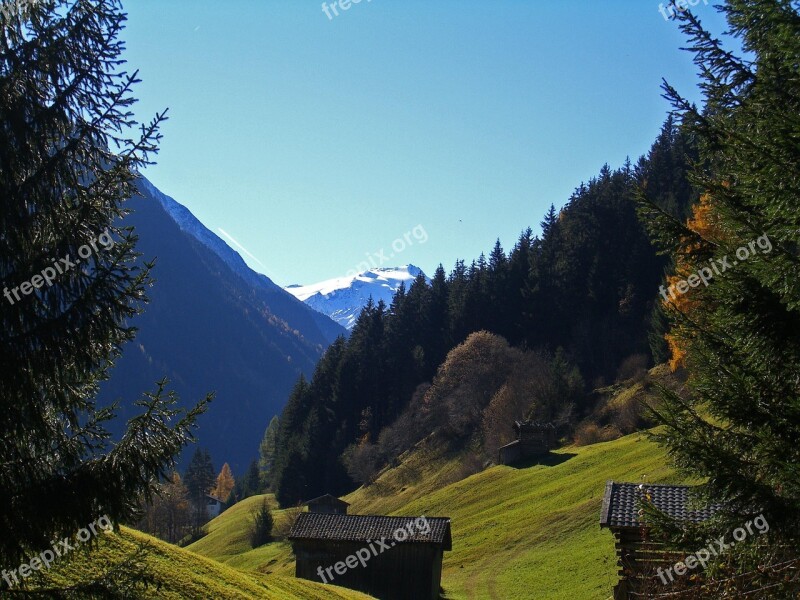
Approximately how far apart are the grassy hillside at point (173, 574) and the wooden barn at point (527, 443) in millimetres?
52991

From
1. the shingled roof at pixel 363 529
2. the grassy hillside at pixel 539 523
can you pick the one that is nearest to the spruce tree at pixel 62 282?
the grassy hillside at pixel 539 523

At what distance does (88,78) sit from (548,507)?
165 feet

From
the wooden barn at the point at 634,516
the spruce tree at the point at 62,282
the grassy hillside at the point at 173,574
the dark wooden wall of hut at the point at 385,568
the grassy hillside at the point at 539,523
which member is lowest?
the grassy hillside at the point at 539,523

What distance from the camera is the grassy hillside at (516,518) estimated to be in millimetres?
39781

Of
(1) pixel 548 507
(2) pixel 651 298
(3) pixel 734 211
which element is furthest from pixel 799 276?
(2) pixel 651 298

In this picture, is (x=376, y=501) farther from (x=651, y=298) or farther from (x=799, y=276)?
(x=799, y=276)

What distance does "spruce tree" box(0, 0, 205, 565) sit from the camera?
34.8 ft

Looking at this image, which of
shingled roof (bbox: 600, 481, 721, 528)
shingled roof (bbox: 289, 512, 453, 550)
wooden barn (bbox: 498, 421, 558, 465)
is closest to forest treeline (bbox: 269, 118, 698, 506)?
wooden barn (bbox: 498, 421, 558, 465)

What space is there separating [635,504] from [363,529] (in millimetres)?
22611

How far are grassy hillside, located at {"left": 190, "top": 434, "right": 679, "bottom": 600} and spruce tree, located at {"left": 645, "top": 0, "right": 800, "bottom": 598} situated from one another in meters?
16.9

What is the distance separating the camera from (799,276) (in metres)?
9.02

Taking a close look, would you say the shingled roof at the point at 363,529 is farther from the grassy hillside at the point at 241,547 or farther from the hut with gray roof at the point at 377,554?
the grassy hillside at the point at 241,547

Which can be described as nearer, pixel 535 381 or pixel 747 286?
pixel 747 286

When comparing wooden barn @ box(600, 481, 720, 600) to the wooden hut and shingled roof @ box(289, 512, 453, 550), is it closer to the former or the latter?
shingled roof @ box(289, 512, 453, 550)
